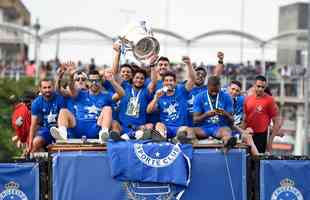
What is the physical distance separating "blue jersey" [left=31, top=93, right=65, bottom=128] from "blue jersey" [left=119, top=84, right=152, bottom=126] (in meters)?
0.74

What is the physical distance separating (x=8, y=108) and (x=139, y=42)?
15.8 metres

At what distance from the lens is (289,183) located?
718cm

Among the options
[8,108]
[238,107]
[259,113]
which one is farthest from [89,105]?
[8,108]

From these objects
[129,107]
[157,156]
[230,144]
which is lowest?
[157,156]

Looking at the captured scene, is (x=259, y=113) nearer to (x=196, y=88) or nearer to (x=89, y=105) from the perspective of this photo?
(x=196, y=88)

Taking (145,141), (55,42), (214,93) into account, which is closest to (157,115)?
(214,93)

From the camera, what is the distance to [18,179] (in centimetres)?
668

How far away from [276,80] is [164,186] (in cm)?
2077

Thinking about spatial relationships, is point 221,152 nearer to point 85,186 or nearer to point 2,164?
point 85,186

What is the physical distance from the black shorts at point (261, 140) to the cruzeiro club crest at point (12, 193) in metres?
4.02

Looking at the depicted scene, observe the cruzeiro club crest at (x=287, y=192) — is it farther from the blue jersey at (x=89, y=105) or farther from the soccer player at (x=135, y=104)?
the blue jersey at (x=89, y=105)

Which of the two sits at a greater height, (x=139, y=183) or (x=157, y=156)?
(x=157, y=156)

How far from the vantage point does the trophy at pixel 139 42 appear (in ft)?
25.7

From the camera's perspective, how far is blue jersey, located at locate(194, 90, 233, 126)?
8.01m
